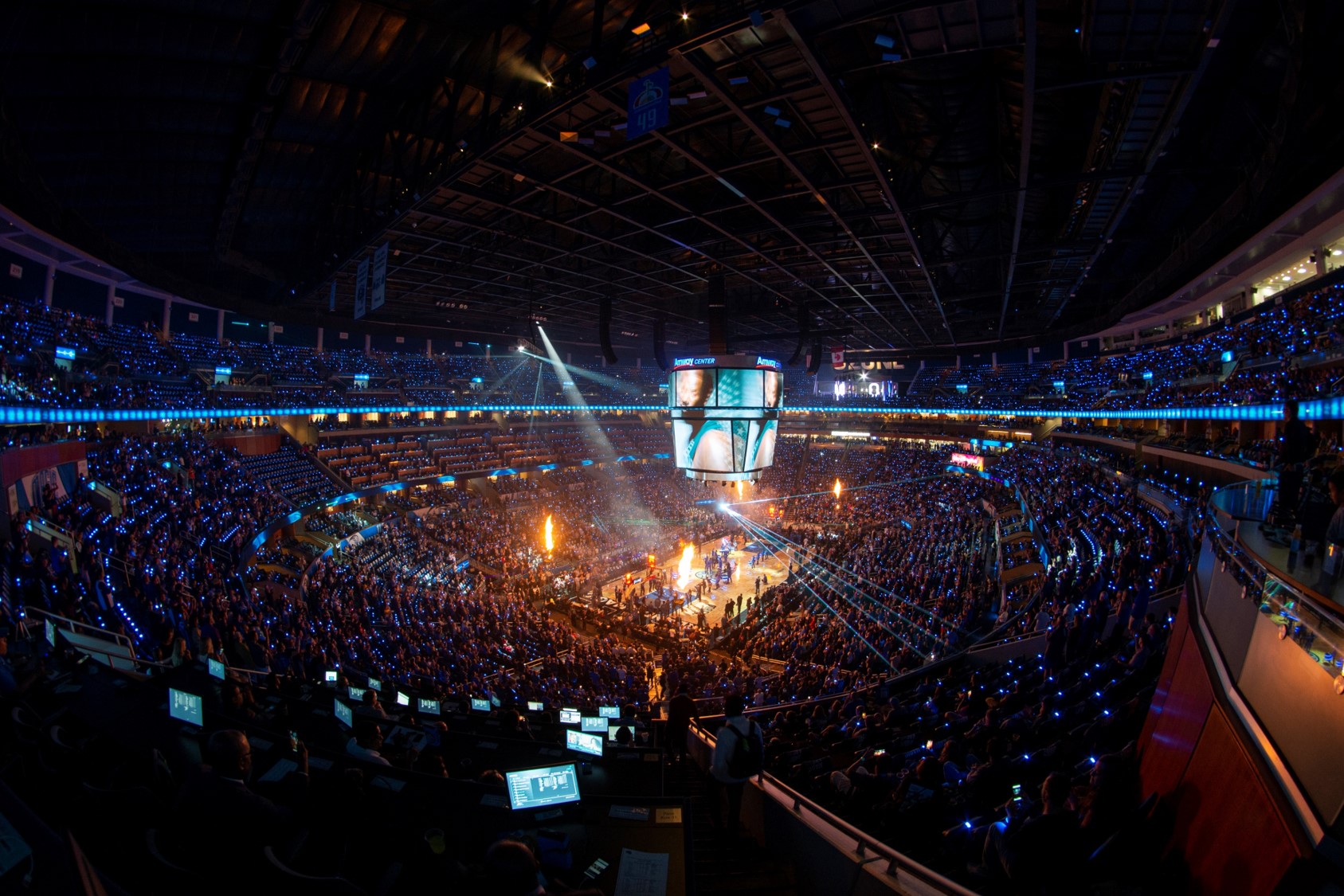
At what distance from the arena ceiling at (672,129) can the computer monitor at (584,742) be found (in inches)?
280

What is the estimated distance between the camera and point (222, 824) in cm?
241

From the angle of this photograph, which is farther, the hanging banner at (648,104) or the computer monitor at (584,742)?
the hanging banner at (648,104)

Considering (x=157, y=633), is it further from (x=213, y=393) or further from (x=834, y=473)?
(x=834, y=473)

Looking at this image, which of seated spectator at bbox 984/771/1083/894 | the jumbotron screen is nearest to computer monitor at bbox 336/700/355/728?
seated spectator at bbox 984/771/1083/894

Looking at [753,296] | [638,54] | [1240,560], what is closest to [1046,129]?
[638,54]

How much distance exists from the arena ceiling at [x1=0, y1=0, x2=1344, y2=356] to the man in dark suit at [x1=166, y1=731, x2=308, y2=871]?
23.4 feet

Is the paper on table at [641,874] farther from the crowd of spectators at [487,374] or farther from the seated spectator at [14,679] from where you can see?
the crowd of spectators at [487,374]

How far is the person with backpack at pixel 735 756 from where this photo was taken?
13.2ft

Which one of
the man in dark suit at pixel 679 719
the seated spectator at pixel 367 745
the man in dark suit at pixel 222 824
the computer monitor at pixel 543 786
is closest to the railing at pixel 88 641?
the seated spectator at pixel 367 745

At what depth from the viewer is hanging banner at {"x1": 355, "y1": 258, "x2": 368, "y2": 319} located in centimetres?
1143

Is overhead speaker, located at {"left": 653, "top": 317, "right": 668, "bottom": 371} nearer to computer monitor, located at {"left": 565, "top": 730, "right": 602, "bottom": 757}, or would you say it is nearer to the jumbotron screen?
the jumbotron screen

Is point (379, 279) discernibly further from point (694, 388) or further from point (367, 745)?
point (367, 745)

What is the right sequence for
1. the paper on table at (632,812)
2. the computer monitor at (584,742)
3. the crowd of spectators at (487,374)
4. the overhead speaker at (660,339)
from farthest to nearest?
the overhead speaker at (660,339), the crowd of spectators at (487,374), the computer monitor at (584,742), the paper on table at (632,812)

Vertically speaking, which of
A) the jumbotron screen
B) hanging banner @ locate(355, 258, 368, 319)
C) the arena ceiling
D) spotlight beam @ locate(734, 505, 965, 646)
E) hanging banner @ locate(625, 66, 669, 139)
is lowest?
spotlight beam @ locate(734, 505, 965, 646)
